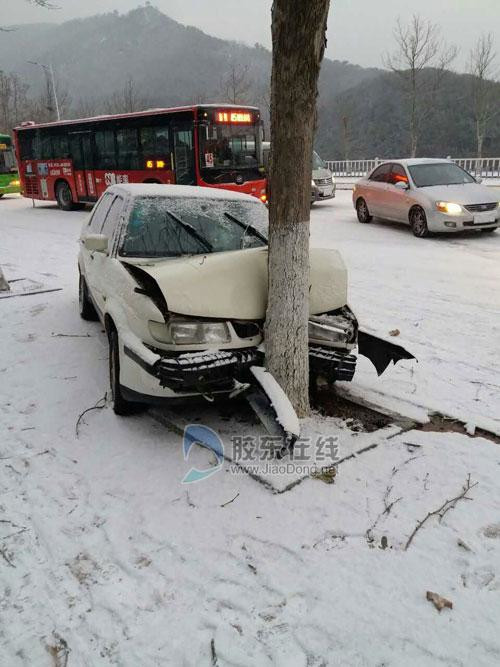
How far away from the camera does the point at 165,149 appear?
14484 mm

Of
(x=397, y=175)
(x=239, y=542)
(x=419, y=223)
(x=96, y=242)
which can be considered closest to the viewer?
(x=239, y=542)

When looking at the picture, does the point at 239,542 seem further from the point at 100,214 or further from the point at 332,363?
the point at 100,214

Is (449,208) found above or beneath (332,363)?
above

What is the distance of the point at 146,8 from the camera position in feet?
568

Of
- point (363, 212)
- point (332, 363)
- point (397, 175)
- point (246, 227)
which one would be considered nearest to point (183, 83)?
point (363, 212)

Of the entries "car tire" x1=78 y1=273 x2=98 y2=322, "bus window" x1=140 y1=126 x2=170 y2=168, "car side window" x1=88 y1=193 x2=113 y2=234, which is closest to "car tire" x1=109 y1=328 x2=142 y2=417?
"car side window" x1=88 y1=193 x2=113 y2=234

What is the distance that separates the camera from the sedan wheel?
13.7 m

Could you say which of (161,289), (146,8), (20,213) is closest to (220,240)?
(161,289)

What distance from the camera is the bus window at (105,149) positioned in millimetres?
15914

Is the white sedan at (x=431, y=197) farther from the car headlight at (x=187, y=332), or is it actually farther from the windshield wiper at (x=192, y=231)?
the car headlight at (x=187, y=332)

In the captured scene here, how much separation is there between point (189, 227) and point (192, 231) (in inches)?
2.1

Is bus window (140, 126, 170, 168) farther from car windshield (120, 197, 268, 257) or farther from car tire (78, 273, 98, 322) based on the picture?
car windshield (120, 197, 268, 257)

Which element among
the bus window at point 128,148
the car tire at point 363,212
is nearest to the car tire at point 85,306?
the car tire at point 363,212

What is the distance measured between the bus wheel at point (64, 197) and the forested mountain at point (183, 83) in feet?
16.0
